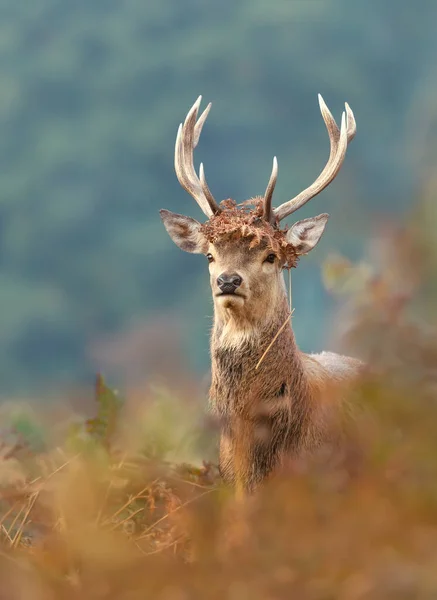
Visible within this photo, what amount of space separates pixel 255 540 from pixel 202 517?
18 centimetres

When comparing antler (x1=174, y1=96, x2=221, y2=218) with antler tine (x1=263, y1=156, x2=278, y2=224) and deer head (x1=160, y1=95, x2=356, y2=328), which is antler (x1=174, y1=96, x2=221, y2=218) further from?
antler tine (x1=263, y1=156, x2=278, y2=224)

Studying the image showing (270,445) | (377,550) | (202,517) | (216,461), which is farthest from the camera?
(216,461)

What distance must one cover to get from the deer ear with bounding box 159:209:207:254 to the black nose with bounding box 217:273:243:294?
73 centimetres

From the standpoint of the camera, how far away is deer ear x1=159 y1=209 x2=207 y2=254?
5641 mm

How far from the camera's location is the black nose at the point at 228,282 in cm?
→ 486

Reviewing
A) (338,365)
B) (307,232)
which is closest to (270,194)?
(307,232)

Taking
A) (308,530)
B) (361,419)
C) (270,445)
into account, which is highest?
(270,445)

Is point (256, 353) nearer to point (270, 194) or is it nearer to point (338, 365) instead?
point (270, 194)

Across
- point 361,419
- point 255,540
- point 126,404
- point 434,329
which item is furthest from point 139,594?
point 126,404

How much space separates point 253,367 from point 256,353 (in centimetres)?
10

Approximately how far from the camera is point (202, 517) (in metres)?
1.57

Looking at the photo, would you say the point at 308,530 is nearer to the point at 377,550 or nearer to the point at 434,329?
the point at 377,550

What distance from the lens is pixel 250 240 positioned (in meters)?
5.09

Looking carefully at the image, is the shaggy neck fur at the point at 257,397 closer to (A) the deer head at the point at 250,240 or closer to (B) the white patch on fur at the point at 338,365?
(A) the deer head at the point at 250,240
